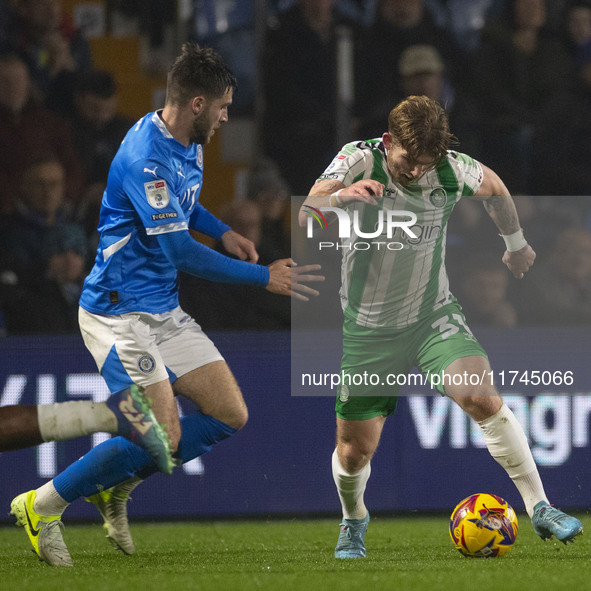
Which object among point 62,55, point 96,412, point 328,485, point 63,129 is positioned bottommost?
point 328,485

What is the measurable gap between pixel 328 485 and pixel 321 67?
119 inches

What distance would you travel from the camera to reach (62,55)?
312 inches

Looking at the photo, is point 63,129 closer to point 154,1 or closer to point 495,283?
point 154,1

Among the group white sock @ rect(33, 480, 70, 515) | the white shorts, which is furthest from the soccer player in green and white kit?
white sock @ rect(33, 480, 70, 515)

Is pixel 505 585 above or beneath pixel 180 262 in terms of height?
beneath

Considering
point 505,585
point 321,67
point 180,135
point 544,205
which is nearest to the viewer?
point 505,585

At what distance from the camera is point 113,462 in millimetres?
4762

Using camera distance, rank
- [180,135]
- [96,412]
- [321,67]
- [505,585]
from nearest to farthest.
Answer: [505,585] < [96,412] < [180,135] < [321,67]

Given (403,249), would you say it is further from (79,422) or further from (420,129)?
(79,422)

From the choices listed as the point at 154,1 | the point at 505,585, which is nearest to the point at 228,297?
the point at 154,1

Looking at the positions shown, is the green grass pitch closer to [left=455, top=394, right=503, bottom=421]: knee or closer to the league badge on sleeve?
[left=455, top=394, right=503, bottom=421]: knee

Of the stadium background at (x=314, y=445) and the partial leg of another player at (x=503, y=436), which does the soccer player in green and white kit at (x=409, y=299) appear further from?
the stadium background at (x=314, y=445)

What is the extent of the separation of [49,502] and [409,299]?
182 centimetres

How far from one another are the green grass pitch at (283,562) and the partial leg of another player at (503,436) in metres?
0.20
